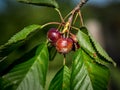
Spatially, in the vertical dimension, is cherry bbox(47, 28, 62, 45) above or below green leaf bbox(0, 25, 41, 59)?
below

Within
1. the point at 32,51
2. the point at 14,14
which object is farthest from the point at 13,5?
the point at 32,51

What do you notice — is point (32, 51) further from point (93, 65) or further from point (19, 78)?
point (93, 65)

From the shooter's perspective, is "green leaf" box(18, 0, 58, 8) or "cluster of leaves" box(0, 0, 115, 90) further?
"green leaf" box(18, 0, 58, 8)

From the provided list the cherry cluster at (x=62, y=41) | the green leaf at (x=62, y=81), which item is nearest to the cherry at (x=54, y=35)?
the cherry cluster at (x=62, y=41)

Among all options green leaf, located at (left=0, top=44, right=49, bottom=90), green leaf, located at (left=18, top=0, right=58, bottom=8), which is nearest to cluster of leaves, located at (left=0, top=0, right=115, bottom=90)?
green leaf, located at (left=0, top=44, right=49, bottom=90)

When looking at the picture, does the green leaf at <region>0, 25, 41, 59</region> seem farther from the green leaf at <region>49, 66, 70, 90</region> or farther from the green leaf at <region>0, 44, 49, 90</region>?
the green leaf at <region>49, 66, 70, 90</region>

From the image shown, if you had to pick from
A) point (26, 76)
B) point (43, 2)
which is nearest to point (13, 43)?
point (26, 76)
